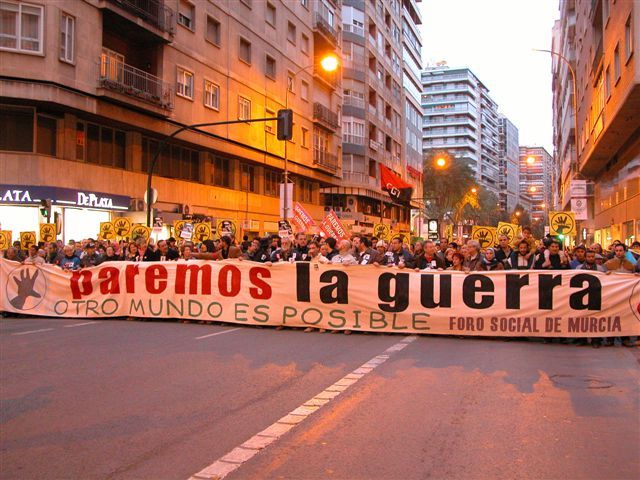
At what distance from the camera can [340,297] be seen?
12.5 metres

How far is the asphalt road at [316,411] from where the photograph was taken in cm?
477

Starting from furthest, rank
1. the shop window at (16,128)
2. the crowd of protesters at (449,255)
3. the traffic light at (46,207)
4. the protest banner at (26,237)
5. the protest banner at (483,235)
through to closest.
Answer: the shop window at (16,128), the protest banner at (483,235), the protest banner at (26,237), the traffic light at (46,207), the crowd of protesters at (449,255)

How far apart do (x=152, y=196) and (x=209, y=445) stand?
66.5 feet

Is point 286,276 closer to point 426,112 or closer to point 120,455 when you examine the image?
point 120,455

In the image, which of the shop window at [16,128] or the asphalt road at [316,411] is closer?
the asphalt road at [316,411]

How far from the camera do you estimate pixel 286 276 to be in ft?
42.5

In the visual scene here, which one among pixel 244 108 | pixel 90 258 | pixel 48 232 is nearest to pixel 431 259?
pixel 90 258

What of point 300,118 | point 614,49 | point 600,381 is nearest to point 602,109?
point 614,49

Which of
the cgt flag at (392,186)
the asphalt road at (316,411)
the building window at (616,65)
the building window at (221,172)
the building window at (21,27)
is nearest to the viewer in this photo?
the asphalt road at (316,411)

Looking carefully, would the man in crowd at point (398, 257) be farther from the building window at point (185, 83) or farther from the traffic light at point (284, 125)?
the building window at point (185, 83)

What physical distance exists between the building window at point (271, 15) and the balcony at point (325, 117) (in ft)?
26.4

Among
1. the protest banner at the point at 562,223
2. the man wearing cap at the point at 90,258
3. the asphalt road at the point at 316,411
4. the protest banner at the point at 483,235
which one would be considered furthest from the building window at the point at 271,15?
the asphalt road at the point at 316,411

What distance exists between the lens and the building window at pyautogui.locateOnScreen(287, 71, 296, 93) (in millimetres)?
44188

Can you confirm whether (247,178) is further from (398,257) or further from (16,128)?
(398,257)
